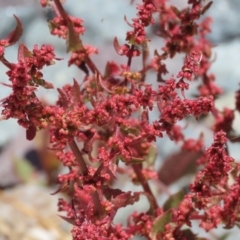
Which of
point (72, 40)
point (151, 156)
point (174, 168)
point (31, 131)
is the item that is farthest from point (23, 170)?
point (31, 131)

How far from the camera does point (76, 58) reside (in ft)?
2.23

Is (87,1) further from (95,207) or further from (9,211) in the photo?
(95,207)

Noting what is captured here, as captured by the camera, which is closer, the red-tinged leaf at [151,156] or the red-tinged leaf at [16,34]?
the red-tinged leaf at [16,34]

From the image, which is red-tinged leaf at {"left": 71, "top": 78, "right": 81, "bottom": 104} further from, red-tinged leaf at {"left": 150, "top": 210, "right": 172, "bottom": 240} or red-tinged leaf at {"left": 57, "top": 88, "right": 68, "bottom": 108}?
red-tinged leaf at {"left": 150, "top": 210, "right": 172, "bottom": 240}

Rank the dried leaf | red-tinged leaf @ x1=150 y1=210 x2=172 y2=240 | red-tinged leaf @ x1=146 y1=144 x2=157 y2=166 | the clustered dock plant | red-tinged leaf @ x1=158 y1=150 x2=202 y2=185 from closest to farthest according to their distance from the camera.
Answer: the clustered dock plant
red-tinged leaf @ x1=150 y1=210 x2=172 y2=240
red-tinged leaf @ x1=146 y1=144 x2=157 y2=166
red-tinged leaf @ x1=158 y1=150 x2=202 y2=185
the dried leaf

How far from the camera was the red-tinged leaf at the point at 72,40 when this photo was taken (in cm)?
64

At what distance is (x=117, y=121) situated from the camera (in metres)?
0.58

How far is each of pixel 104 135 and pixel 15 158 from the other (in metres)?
1.24

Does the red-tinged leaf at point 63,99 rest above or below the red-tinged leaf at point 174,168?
below

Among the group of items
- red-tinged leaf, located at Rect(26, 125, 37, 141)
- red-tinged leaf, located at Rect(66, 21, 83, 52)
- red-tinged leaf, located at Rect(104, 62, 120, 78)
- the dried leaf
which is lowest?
red-tinged leaf, located at Rect(26, 125, 37, 141)

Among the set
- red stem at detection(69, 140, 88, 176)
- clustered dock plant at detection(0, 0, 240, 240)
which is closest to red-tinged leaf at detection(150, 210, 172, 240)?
clustered dock plant at detection(0, 0, 240, 240)

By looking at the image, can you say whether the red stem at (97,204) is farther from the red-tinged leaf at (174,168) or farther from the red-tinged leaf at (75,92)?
the red-tinged leaf at (174,168)

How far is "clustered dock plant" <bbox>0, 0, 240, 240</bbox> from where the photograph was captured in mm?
502

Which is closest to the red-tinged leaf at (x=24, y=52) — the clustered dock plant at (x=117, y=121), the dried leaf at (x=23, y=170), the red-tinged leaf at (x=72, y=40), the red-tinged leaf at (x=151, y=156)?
the clustered dock plant at (x=117, y=121)
